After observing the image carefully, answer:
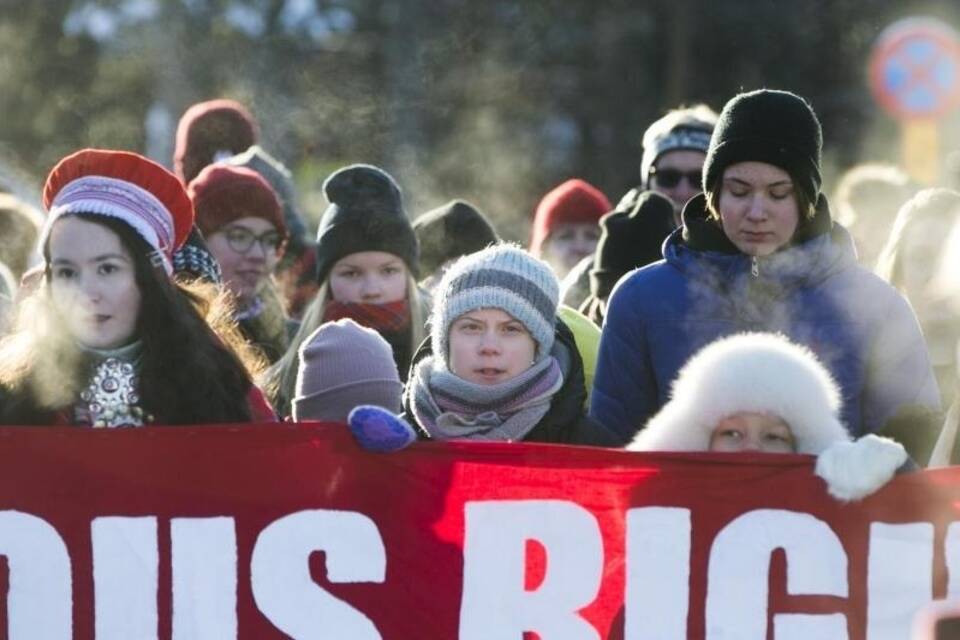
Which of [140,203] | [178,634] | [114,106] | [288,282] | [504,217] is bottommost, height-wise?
[178,634]

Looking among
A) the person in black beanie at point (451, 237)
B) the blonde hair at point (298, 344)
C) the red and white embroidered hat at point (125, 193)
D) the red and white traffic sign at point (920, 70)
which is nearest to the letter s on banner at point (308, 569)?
the red and white embroidered hat at point (125, 193)

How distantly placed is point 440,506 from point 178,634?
64 centimetres

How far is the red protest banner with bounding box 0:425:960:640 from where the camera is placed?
5145 millimetres

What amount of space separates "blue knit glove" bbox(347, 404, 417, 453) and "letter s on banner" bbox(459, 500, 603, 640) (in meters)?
0.22

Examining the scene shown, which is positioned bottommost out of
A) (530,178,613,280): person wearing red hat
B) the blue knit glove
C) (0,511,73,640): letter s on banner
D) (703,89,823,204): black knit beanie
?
(0,511,73,640): letter s on banner

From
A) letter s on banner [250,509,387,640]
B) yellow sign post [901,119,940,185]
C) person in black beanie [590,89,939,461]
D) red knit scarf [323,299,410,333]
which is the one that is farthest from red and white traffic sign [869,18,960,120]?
letter s on banner [250,509,387,640]

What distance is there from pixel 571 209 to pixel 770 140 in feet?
11.9

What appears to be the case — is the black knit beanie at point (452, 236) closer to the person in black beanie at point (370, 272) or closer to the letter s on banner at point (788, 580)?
the person in black beanie at point (370, 272)

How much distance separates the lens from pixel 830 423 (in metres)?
5.18

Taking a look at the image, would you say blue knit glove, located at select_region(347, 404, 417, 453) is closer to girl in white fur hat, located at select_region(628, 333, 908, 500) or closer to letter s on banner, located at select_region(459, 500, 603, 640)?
letter s on banner, located at select_region(459, 500, 603, 640)

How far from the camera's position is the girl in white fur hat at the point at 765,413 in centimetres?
507

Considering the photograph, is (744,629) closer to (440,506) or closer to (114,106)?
(440,506)

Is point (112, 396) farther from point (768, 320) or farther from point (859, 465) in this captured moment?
point (859, 465)

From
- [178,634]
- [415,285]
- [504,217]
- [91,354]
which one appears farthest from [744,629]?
[504,217]
